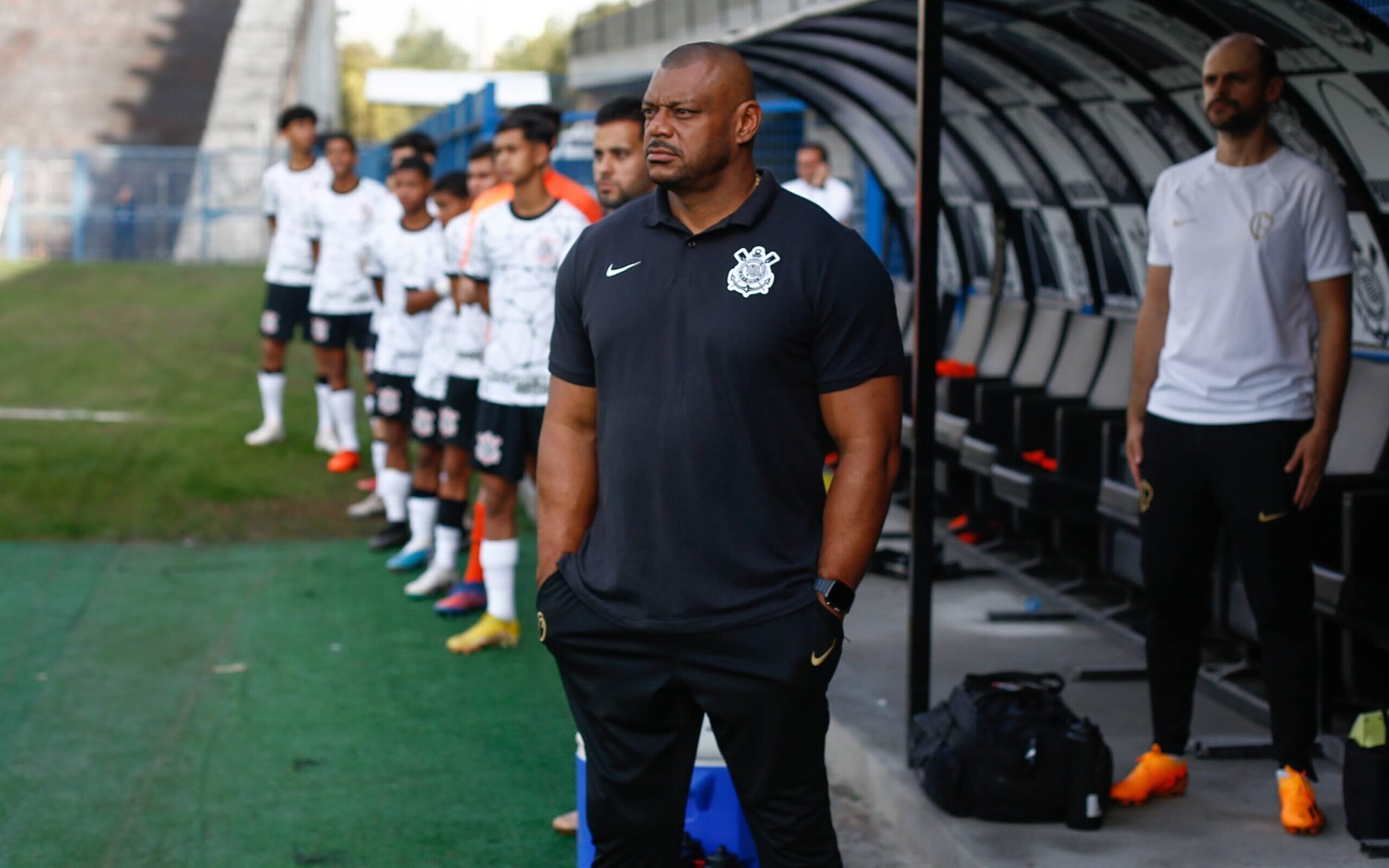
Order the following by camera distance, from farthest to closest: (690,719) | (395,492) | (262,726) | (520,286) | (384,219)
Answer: (395,492), (384,219), (520,286), (262,726), (690,719)

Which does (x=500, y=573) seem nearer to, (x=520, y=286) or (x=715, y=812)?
(x=520, y=286)

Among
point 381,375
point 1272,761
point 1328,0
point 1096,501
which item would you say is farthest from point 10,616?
point 1328,0

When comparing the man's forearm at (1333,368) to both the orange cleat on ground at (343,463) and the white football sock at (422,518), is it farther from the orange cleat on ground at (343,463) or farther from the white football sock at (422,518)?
the orange cleat on ground at (343,463)

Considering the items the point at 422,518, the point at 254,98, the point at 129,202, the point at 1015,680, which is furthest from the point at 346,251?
the point at 254,98

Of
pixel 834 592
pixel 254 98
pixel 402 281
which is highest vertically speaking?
pixel 254 98

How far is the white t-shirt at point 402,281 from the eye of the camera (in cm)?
798

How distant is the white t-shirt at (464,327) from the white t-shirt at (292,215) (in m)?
3.49

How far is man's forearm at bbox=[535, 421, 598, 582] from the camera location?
3.22 m

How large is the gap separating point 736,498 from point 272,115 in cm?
3367

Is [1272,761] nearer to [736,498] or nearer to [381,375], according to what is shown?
[736,498]

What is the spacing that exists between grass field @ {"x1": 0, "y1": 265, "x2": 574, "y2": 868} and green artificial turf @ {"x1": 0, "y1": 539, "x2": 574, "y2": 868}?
0.01 m

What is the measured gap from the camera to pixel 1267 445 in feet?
14.3

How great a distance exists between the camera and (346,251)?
405 inches

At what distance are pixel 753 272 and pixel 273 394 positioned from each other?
351 inches
